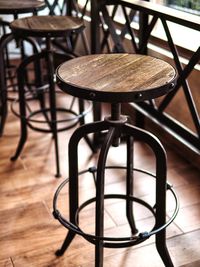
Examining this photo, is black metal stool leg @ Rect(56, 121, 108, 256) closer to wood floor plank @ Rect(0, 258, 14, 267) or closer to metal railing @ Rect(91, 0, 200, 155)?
wood floor plank @ Rect(0, 258, 14, 267)

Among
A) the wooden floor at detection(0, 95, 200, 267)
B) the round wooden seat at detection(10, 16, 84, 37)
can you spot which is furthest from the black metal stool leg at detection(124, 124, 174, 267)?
the round wooden seat at detection(10, 16, 84, 37)

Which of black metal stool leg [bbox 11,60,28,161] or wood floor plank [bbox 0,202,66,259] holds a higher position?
black metal stool leg [bbox 11,60,28,161]

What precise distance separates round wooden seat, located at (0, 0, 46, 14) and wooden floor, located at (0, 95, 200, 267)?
2.47 feet

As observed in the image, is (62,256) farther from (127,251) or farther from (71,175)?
(71,175)

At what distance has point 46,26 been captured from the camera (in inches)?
75.6

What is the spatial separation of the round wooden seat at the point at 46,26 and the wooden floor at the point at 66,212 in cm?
72

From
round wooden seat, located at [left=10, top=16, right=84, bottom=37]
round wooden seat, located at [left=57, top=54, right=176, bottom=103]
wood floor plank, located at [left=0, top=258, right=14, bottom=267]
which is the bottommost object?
wood floor plank, located at [left=0, top=258, right=14, bottom=267]

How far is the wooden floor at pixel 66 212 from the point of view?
1.62 meters

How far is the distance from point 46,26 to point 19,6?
384mm

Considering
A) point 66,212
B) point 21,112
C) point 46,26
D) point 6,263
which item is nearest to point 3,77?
point 21,112

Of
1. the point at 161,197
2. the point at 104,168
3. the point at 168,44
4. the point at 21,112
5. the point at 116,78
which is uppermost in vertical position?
the point at 116,78

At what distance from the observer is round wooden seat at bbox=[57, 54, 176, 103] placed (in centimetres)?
116

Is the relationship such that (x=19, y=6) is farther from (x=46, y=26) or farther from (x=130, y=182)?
(x=130, y=182)

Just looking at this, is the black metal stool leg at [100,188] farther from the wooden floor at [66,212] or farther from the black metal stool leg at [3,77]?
the black metal stool leg at [3,77]
